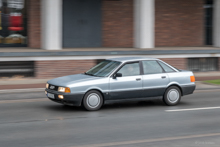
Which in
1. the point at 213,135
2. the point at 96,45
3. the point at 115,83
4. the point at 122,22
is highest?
the point at 122,22

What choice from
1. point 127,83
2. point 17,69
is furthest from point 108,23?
point 127,83

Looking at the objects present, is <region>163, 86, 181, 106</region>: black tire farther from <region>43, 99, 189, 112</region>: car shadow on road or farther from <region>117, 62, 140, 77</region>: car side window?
<region>117, 62, 140, 77</region>: car side window

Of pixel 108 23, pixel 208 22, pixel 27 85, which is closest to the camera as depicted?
Result: pixel 27 85

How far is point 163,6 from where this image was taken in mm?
22438

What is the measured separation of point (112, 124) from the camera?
28.1ft

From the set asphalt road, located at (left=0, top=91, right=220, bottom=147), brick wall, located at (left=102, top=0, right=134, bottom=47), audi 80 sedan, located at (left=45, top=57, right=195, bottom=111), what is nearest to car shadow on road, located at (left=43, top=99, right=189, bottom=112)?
asphalt road, located at (left=0, top=91, right=220, bottom=147)

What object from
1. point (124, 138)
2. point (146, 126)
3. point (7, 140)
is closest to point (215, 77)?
point (146, 126)

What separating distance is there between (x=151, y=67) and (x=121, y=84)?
1.17 m

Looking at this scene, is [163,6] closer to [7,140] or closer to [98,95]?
[98,95]

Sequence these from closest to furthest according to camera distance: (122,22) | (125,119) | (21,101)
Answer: (125,119), (21,101), (122,22)

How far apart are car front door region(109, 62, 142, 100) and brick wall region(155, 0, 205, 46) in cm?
1201

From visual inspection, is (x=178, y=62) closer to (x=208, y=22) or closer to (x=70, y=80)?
(x=208, y=22)

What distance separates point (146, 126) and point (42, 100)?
483 centimetres

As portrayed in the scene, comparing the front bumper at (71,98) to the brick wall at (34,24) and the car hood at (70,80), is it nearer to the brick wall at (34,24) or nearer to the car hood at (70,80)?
the car hood at (70,80)
